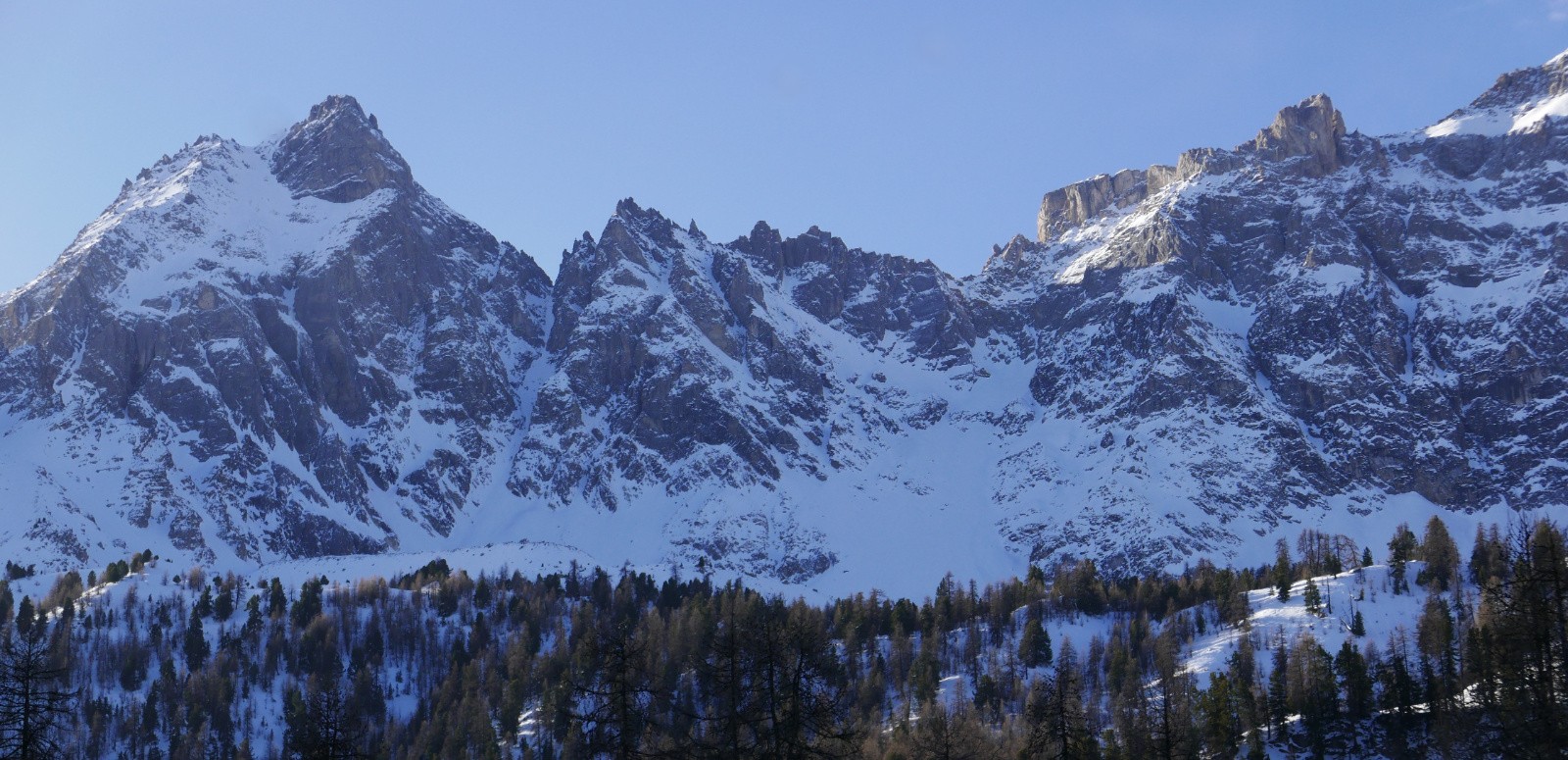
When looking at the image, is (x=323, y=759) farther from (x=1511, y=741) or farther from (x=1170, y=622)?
(x=1170, y=622)

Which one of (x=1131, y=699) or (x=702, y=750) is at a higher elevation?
(x=702, y=750)

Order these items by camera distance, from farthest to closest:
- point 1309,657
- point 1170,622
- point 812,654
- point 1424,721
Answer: point 1170,622 < point 1309,657 < point 1424,721 < point 812,654

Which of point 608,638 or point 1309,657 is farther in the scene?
point 1309,657

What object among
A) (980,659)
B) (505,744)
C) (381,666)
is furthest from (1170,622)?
(381,666)

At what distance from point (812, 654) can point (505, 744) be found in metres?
107

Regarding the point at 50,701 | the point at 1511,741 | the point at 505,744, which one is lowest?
the point at 505,744

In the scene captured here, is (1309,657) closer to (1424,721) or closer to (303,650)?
(1424,721)

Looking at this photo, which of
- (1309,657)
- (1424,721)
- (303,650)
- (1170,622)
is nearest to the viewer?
(1424,721)

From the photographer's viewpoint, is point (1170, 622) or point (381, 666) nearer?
point (1170, 622)

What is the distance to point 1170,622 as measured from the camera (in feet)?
549

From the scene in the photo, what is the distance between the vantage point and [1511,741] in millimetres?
43188

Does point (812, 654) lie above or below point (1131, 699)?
above

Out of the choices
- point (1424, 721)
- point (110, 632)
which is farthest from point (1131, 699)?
point (110, 632)

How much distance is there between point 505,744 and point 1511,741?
116 metres
